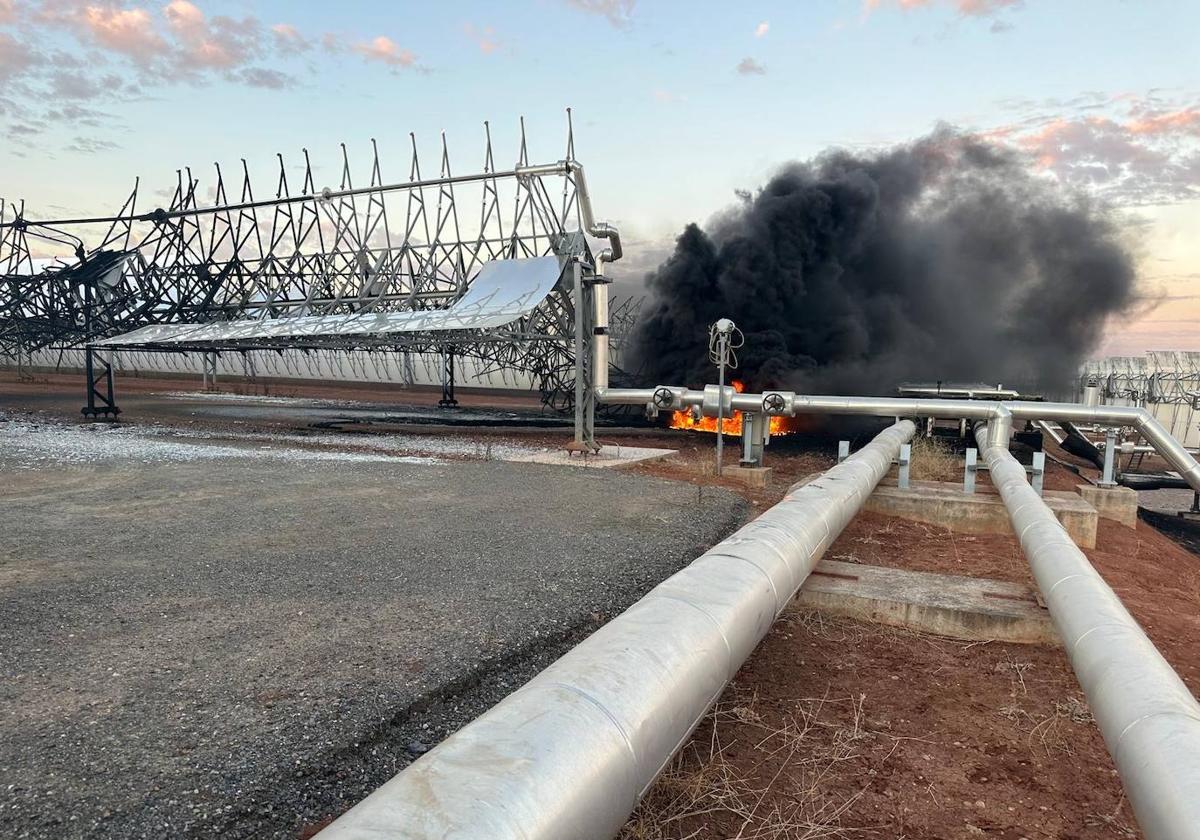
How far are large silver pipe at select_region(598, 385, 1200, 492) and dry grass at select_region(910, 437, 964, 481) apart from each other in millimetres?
1620

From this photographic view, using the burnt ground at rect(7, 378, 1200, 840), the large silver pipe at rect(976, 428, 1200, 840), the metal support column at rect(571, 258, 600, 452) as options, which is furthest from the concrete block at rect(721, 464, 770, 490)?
the large silver pipe at rect(976, 428, 1200, 840)

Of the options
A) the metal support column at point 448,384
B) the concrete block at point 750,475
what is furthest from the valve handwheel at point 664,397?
the metal support column at point 448,384

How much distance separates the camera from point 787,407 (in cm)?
1545

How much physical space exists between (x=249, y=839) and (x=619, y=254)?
58.7 feet

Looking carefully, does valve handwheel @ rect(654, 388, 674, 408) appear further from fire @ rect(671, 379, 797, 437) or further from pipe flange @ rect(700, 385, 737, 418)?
fire @ rect(671, 379, 797, 437)

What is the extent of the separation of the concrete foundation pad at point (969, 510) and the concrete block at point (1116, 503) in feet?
6.75

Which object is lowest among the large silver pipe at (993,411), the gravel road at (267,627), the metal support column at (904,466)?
the gravel road at (267,627)

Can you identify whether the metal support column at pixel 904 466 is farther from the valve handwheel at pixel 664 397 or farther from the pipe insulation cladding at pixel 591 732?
the pipe insulation cladding at pixel 591 732

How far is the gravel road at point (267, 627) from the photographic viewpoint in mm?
3889

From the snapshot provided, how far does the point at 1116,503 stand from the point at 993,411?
116 inches

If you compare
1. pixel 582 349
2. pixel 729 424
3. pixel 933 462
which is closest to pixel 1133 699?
pixel 933 462

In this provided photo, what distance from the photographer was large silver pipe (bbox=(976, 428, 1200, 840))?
2.49 meters

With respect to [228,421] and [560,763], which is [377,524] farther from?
[228,421]

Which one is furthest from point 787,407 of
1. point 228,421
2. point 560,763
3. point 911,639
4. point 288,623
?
point 228,421
